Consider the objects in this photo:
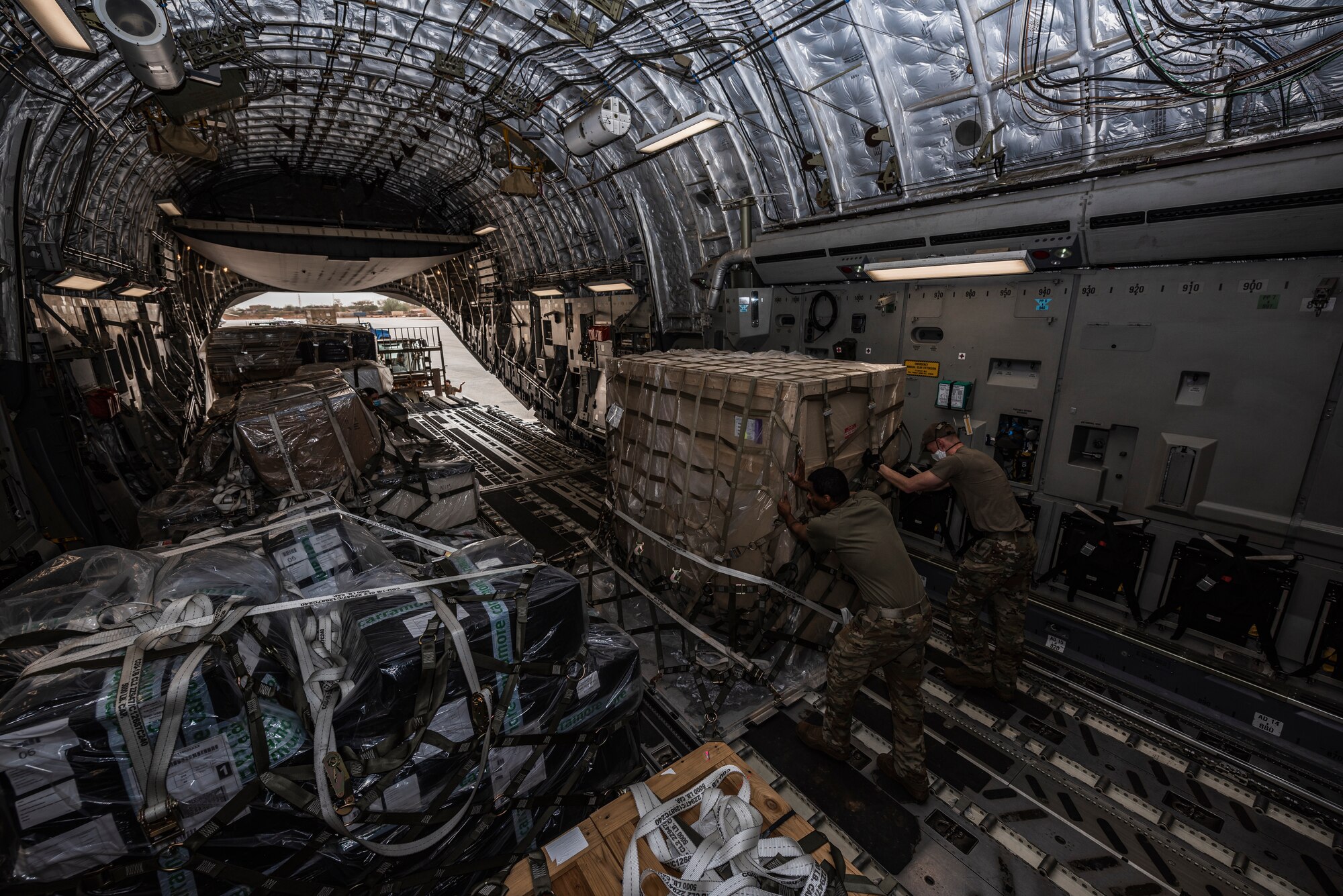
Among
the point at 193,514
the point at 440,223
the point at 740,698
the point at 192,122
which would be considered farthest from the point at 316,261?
the point at 740,698

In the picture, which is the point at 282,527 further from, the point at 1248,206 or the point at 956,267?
the point at 1248,206

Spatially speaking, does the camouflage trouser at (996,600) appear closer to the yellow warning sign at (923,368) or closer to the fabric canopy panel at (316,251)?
the yellow warning sign at (923,368)

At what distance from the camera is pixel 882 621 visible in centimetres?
349

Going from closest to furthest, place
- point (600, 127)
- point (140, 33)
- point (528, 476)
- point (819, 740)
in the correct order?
point (819, 740) → point (140, 33) → point (600, 127) → point (528, 476)

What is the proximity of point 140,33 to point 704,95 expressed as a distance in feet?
20.4

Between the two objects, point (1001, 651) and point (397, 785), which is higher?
point (397, 785)

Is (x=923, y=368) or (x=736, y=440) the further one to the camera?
(x=923, y=368)

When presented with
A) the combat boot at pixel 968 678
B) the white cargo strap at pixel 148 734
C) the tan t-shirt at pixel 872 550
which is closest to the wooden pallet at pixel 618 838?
the white cargo strap at pixel 148 734

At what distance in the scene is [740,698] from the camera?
4555 millimetres

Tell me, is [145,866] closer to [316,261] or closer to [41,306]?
[41,306]

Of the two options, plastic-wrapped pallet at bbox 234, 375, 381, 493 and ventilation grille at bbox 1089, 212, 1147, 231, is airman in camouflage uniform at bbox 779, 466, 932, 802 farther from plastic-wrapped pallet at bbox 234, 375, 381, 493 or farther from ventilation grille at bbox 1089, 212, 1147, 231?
plastic-wrapped pallet at bbox 234, 375, 381, 493

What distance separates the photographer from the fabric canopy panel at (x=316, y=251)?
51.5 ft

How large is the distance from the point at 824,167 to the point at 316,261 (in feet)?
58.9

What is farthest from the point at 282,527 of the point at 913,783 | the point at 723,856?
the point at 913,783
